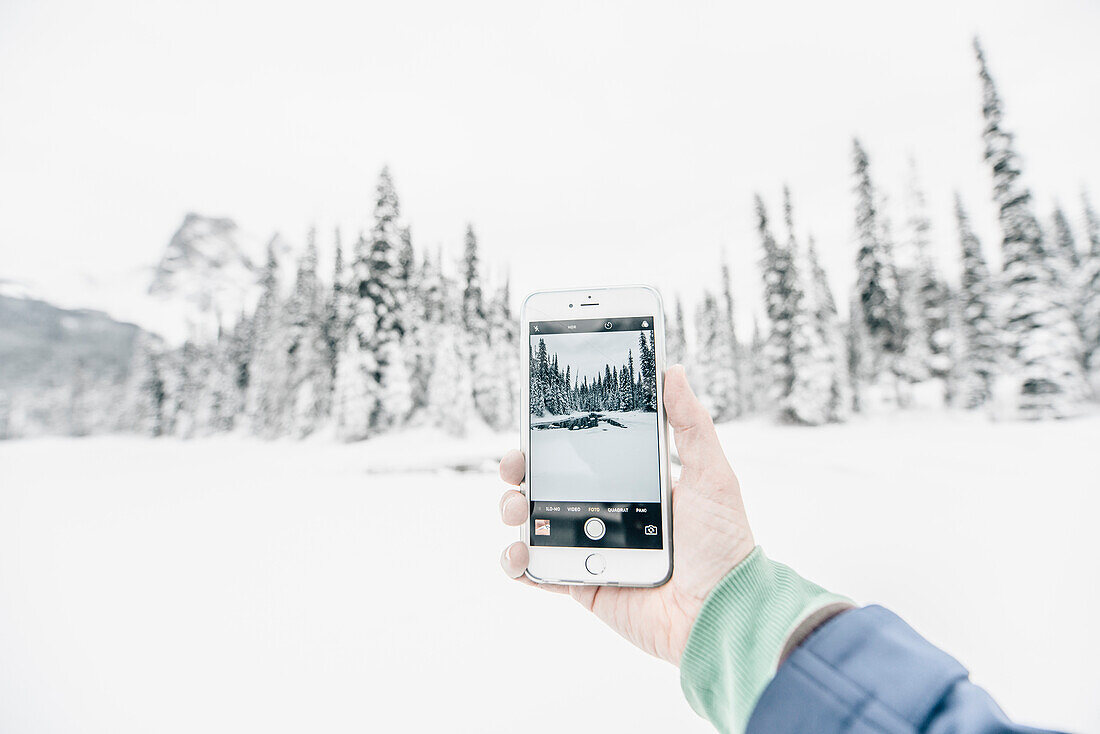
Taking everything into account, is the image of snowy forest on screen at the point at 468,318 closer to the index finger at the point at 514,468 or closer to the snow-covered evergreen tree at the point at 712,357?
the snow-covered evergreen tree at the point at 712,357

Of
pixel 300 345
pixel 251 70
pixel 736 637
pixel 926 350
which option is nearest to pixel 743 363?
pixel 926 350

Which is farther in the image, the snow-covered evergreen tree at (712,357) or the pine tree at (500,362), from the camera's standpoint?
the pine tree at (500,362)

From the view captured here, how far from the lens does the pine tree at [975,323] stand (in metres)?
2.03

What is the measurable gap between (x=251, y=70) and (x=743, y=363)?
3268 mm

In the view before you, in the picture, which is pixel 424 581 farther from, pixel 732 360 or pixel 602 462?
pixel 732 360

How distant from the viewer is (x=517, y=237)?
8.04 feet

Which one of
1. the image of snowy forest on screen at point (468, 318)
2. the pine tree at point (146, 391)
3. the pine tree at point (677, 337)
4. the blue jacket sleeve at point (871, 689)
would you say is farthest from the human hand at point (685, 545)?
the pine tree at point (146, 391)

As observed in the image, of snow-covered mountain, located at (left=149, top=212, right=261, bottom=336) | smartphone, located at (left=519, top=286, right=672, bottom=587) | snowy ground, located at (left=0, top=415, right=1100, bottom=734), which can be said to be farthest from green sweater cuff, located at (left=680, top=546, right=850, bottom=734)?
snow-covered mountain, located at (left=149, top=212, right=261, bottom=336)

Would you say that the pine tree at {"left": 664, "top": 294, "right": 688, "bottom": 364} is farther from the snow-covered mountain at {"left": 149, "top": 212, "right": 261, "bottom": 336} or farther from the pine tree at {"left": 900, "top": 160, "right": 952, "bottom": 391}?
the snow-covered mountain at {"left": 149, "top": 212, "right": 261, "bottom": 336}

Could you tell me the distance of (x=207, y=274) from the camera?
96.8 inches

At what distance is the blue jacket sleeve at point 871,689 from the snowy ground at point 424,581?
123 centimetres

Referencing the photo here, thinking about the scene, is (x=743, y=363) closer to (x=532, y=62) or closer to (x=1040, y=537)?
(x=1040, y=537)

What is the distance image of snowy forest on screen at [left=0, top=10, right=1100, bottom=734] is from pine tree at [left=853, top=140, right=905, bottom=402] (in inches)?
0.7

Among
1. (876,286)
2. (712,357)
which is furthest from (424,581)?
(876,286)
